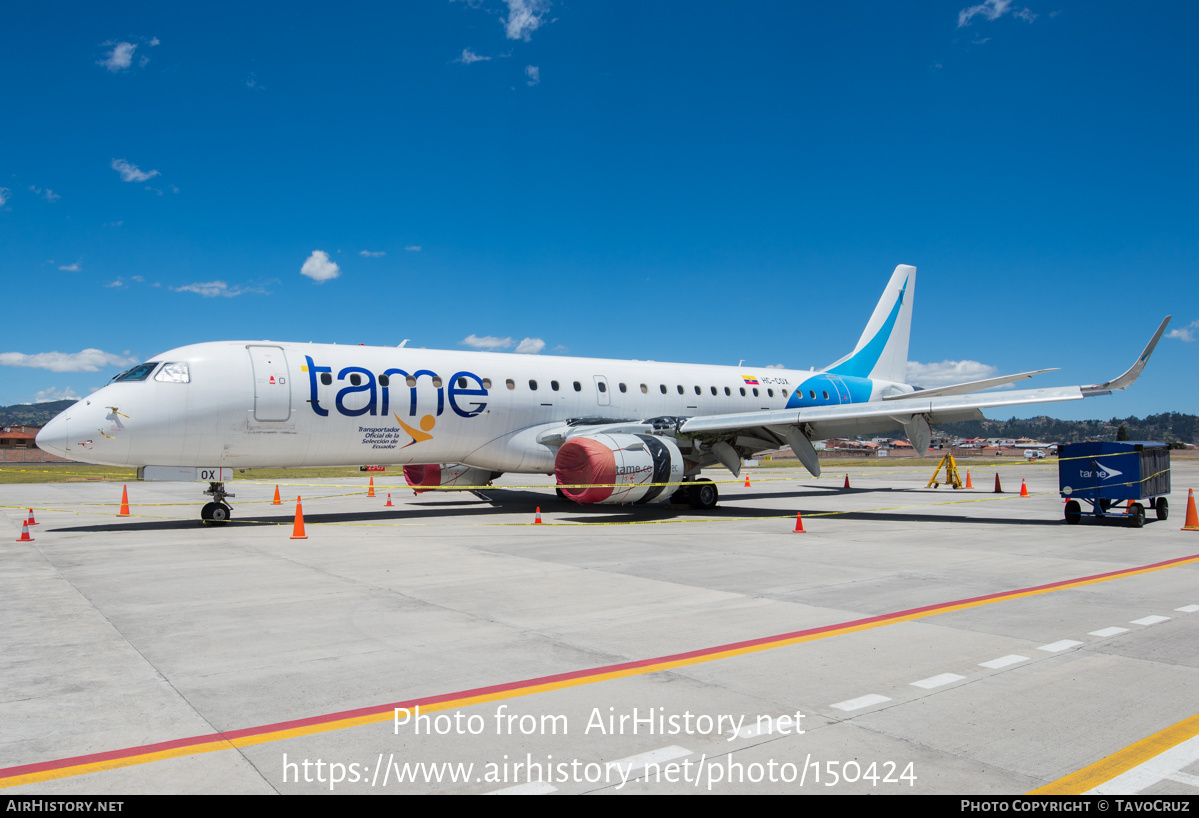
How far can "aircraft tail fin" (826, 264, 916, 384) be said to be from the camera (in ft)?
88.9

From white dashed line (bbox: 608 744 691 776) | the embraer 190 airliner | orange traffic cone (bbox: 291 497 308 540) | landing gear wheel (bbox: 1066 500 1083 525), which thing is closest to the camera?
white dashed line (bbox: 608 744 691 776)

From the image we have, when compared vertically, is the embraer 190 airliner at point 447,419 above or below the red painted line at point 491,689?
above

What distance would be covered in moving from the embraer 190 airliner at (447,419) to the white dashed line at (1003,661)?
10.7m

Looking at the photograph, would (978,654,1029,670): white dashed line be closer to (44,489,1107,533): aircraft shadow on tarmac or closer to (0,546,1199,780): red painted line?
(0,546,1199,780): red painted line

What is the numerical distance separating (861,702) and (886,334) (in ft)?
79.3

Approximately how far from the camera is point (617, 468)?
54.8 feet

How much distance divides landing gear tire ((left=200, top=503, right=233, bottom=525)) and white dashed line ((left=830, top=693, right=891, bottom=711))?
1404cm

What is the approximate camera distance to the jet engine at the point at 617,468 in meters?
16.7

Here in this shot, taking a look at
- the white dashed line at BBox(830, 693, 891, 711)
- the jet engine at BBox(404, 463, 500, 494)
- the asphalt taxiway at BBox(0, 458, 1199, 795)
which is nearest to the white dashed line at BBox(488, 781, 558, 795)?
the asphalt taxiway at BBox(0, 458, 1199, 795)

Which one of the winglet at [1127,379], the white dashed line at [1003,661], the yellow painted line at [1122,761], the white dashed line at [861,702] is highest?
the winglet at [1127,379]

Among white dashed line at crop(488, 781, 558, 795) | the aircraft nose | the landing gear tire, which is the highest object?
the aircraft nose

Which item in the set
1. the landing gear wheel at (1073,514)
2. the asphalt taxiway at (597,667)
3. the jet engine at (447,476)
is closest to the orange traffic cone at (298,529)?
the asphalt taxiway at (597,667)

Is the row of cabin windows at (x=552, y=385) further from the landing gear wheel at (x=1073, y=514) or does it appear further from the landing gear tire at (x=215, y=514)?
the landing gear wheel at (x=1073, y=514)

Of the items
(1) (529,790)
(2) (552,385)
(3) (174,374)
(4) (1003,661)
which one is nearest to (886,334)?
(2) (552,385)
